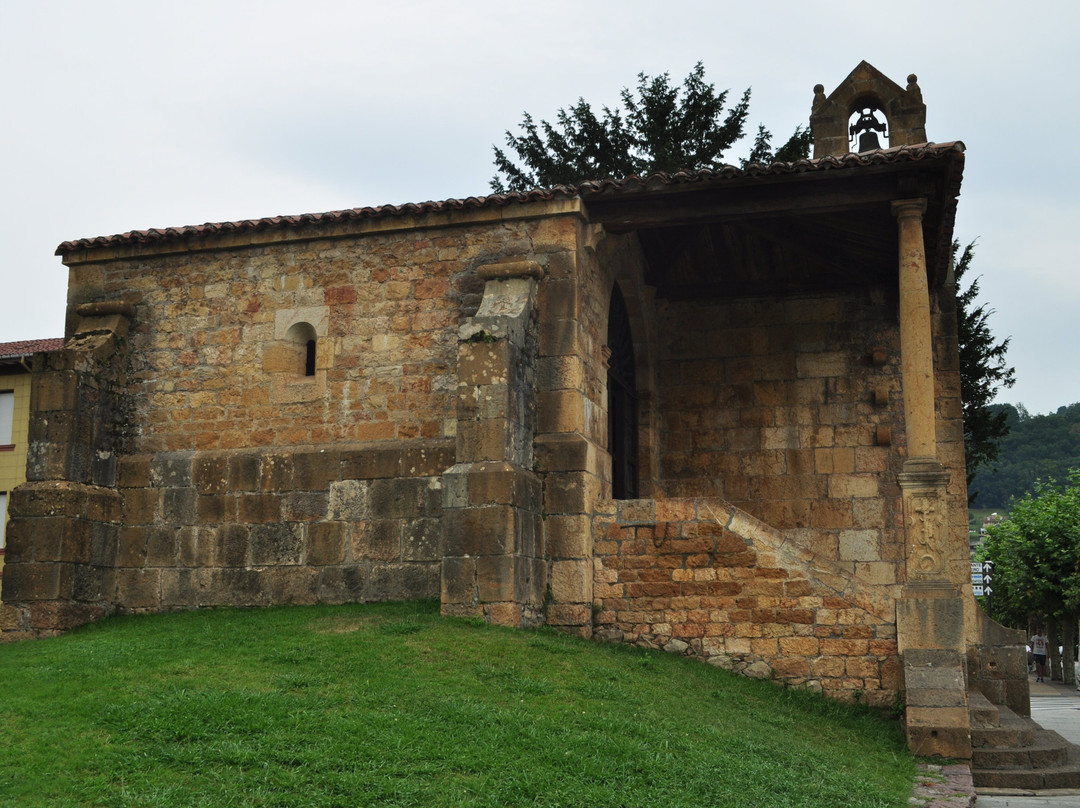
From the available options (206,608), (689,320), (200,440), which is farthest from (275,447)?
(689,320)

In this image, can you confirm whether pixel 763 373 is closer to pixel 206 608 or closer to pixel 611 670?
pixel 611 670

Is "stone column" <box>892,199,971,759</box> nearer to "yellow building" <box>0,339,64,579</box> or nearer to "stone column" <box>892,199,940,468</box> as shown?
"stone column" <box>892,199,940,468</box>

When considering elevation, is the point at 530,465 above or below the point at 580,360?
below

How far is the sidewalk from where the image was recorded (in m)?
9.12

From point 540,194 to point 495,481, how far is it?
3293 mm

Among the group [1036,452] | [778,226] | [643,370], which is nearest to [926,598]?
[778,226]

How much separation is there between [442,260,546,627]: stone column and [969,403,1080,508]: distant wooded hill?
70.9 metres

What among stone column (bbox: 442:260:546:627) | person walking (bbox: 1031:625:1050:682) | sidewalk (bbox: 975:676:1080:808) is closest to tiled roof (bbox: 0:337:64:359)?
stone column (bbox: 442:260:546:627)

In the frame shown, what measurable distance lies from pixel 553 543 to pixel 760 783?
14.3ft

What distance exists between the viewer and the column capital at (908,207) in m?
11.6

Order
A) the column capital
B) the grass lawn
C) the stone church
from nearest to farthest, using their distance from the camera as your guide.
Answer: the grass lawn → the stone church → the column capital

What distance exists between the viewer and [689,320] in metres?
15.3

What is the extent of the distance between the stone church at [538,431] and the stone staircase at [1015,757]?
53 centimetres

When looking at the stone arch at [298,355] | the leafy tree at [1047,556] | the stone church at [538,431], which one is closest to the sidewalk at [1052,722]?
the stone church at [538,431]
